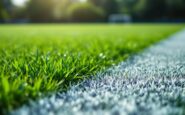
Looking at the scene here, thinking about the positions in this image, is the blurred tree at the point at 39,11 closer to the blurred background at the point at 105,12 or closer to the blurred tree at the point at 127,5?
the blurred background at the point at 105,12

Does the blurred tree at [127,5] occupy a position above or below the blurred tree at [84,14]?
above

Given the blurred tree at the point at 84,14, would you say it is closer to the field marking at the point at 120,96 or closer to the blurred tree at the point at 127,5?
the blurred tree at the point at 127,5

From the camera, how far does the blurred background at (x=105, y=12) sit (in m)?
53.3

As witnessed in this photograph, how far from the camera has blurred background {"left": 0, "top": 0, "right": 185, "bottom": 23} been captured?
175ft

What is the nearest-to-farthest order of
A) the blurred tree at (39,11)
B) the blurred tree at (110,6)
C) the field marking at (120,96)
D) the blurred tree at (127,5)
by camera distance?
the field marking at (120,96) < the blurred tree at (110,6) < the blurred tree at (127,5) < the blurred tree at (39,11)

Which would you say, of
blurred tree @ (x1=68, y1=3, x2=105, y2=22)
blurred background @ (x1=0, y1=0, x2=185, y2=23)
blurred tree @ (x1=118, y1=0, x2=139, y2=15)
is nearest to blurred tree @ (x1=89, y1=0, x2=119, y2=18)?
blurred background @ (x1=0, y1=0, x2=185, y2=23)

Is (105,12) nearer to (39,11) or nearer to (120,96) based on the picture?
(39,11)

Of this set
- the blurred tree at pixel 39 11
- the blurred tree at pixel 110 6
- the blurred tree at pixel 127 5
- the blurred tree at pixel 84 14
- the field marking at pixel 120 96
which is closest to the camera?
A: the field marking at pixel 120 96

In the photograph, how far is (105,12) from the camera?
190 feet

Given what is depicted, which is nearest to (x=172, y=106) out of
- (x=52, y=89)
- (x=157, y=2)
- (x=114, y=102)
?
(x=114, y=102)

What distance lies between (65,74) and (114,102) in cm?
83

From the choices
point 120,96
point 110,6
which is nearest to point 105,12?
point 110,6

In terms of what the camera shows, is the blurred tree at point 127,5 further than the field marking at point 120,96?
Yes

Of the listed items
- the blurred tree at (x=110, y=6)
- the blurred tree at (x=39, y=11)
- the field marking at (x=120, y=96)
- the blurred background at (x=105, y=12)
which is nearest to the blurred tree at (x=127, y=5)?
the blurred background at (x=105, y=12)
